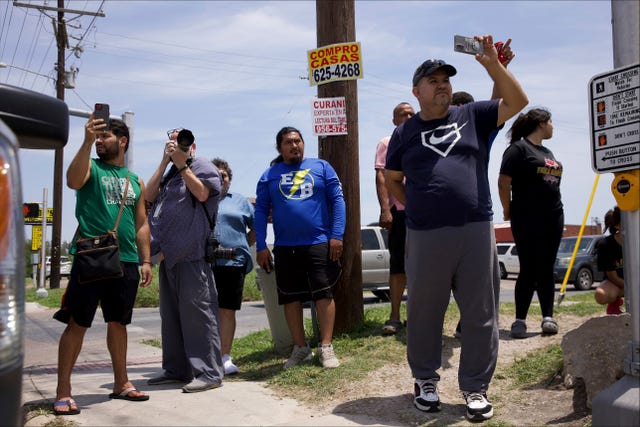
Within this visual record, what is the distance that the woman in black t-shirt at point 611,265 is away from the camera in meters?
5.63

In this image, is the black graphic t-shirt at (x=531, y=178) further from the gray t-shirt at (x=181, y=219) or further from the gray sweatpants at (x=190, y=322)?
the gray sweatpants at (x=190, y=322)

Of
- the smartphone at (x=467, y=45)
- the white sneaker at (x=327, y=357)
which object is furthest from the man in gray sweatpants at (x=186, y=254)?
the smartphone at (x=467, y=45)

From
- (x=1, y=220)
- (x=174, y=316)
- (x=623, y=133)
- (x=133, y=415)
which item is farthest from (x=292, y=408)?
(x=1, y=220)

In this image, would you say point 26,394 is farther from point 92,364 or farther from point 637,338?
point 637,338

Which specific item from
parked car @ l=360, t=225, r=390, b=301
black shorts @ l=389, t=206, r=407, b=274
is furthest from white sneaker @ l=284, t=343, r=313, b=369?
parked car @ l=360, t=225, r=390, b=301

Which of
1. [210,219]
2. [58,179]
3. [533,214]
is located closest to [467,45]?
[533,214]

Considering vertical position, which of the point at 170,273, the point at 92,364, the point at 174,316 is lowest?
the point at 92,364

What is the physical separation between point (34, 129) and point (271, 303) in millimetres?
4134

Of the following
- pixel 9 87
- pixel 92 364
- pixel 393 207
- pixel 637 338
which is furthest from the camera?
pixel 92 364

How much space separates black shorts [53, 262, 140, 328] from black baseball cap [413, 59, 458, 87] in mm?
2284

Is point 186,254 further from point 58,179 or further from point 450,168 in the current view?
point 58,179

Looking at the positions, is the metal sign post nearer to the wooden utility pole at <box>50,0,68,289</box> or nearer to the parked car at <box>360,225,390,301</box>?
the parked car at <box>360,225,390,301</box>

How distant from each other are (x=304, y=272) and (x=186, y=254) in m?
0.94

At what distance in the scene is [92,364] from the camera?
23.1 feet
